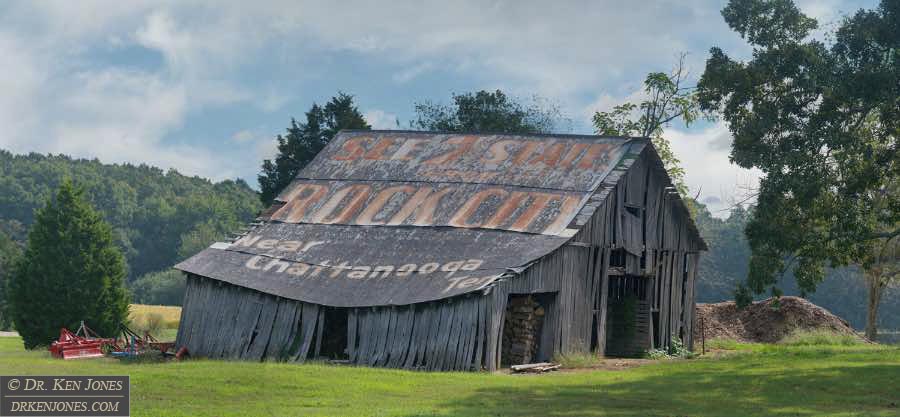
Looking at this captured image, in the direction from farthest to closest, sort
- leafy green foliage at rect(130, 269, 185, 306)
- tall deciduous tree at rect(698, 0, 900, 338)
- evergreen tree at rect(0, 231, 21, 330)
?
leafy green foliage at rect(130, 269, 185, 306) → evergreen tree at rect(0, 231, 21, 330) → tall deciduous tree at rect(698, 0, 900, 338)

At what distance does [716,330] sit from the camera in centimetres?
4816

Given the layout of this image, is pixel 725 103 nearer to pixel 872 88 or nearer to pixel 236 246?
pixel 872 88

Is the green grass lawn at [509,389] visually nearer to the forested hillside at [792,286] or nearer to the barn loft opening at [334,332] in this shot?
the barn loft opening at [334,332]

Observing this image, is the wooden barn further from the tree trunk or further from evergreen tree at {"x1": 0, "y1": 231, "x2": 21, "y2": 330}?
evergreen tree at {"x1": 0, "y1": 231, "x2": 21, "y2": 330}

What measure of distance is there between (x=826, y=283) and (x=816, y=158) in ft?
244

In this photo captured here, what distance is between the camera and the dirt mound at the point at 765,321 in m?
47.7

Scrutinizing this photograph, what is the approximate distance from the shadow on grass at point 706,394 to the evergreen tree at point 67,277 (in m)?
23.2

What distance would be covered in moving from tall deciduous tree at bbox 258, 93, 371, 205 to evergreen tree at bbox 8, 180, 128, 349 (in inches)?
366

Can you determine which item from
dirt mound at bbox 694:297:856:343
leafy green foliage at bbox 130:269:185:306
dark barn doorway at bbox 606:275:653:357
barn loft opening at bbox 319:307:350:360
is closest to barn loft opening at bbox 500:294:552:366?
barn loft opening at bbox 319:307:350:360

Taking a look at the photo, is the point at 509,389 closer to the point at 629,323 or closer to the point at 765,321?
the point at 629,323

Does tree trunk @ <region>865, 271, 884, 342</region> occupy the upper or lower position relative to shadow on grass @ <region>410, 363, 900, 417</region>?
upper

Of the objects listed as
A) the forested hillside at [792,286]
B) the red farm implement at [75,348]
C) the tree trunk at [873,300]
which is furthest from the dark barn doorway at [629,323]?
the forested hillside at [792,286]

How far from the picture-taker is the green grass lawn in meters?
22.5

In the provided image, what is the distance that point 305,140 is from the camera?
58219 millimetres
